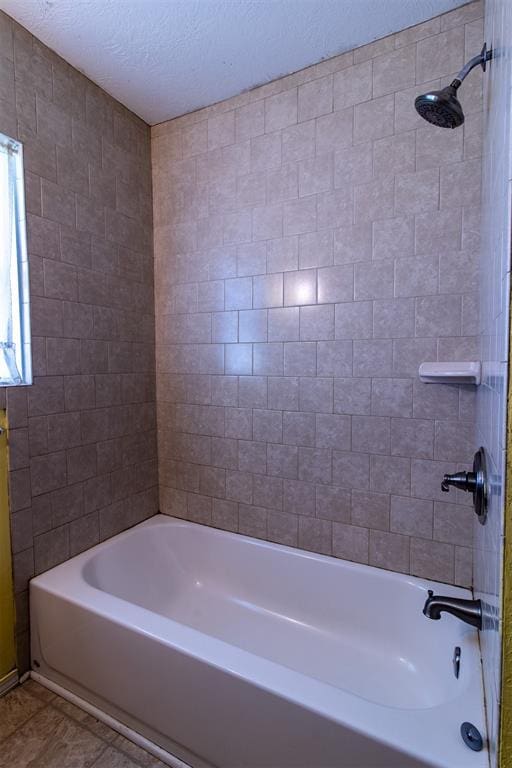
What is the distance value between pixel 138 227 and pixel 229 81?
84 cm

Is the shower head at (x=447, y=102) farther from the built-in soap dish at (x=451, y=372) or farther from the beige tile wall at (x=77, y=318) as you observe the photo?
the beige tile wall at (x=77, y=318)

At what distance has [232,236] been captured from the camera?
1.92 meters

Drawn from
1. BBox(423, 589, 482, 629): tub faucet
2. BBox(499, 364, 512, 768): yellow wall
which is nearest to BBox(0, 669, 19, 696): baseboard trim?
BBox(423, 589, 482, 629): tub faucet

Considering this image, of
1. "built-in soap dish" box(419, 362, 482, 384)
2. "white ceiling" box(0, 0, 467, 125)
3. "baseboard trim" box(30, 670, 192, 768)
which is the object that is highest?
"white ceiling" box(0, 0, 467, 125)

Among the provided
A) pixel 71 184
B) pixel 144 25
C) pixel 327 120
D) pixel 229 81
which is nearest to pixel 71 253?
pixel 71 184

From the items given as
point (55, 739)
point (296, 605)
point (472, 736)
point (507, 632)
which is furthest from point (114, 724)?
point (507, 632)

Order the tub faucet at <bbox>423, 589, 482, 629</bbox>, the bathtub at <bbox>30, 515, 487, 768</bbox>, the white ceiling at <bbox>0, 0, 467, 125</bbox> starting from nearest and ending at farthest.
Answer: the bathtub at <bbox>30, 515, 487, 768</bbox>, the tub faucet at <bbox>423, 589, 482, 629</bbox>, the white ceiling at <bbox>0, 0, 467, 125</bbox>

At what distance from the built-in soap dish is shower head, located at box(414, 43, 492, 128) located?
2.52 feet

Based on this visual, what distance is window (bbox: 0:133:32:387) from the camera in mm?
1499

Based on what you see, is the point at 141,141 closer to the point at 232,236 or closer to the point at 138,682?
the point at 232,236

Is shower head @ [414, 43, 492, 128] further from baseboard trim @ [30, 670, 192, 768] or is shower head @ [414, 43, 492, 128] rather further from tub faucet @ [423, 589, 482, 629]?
baseboard trim @ [30, 670, 192, 768]

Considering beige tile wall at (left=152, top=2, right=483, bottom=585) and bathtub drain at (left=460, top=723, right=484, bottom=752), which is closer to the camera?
bathtub drain at (left=460, top=723, right=484, bottom=752)

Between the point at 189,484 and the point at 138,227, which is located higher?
the point at 138,227

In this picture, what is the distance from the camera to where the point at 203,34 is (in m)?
1.52
